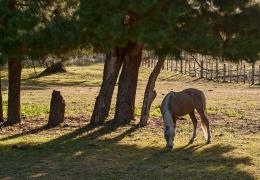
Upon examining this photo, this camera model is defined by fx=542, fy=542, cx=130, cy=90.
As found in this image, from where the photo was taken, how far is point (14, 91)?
1738 centimetres

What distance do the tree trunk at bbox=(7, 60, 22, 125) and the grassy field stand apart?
479 mm

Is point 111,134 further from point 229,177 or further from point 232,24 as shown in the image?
point 229,177

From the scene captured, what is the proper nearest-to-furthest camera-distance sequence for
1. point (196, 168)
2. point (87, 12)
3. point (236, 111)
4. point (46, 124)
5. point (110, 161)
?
point (196, 168) → point (110, 161) → point (87, 12) → point (46, 124) → point (236, 111)

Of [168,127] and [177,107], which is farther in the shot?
[177,107]

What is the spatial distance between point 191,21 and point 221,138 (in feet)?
11.5

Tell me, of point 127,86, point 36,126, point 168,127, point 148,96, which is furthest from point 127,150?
point 36,126

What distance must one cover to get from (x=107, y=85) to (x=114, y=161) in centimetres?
600

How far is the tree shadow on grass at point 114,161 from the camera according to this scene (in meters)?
10.4

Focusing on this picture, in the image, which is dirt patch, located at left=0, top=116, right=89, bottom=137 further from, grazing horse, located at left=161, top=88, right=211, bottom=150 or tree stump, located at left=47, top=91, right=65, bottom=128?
grazing horse, located at left=161, top=88, right=211, bottom=150

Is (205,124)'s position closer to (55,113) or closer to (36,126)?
(55,113)

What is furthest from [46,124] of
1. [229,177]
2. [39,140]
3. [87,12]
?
[229,177]

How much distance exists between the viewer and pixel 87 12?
12.9 meters

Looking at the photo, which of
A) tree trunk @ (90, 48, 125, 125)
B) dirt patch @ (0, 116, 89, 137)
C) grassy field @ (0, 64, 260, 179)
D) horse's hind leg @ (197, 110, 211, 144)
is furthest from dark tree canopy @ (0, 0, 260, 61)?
tree trunk @ (90, 48, 125, 125)

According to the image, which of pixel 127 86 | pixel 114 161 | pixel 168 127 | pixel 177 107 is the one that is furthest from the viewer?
pixel 127 86
